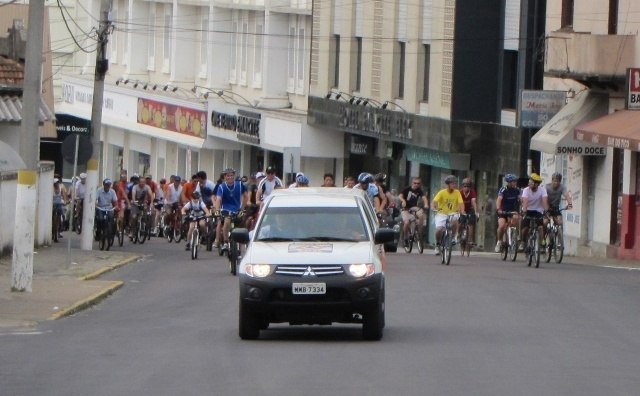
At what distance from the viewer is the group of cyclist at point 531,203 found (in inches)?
1195

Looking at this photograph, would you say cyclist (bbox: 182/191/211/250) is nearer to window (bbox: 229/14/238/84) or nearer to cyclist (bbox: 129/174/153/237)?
cyclist (bbox: 129/174/153/237)

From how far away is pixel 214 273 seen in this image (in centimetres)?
2805

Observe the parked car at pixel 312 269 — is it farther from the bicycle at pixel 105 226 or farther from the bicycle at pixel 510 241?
the bicycle at pixel 105 226

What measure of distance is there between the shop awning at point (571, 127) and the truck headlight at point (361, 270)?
22756 millimetres

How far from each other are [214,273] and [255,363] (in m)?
13.4

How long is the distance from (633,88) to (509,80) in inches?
521

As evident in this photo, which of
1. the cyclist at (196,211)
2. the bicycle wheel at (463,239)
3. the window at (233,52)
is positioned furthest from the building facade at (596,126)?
the window at (233,52)

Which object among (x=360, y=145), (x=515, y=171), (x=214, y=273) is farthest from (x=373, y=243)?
(x=360, y=145)

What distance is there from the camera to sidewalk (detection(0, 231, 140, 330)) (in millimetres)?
20109

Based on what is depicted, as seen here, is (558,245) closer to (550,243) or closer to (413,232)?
(550,243)

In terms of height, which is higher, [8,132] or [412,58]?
[412,58]

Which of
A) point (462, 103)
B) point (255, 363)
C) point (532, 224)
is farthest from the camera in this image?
point (462, 103)

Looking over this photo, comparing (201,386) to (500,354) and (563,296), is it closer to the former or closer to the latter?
(500,354)

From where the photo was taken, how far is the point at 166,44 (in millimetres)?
70125
